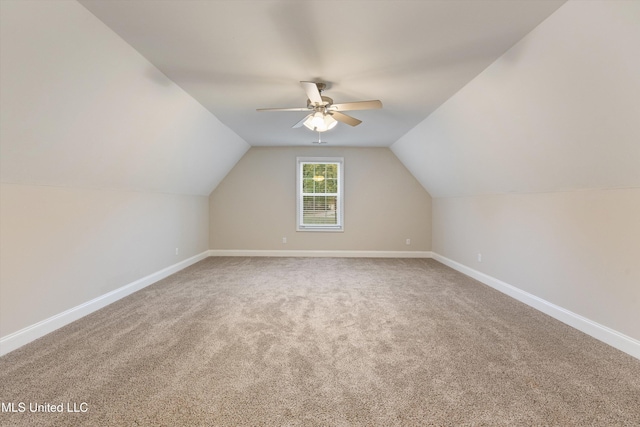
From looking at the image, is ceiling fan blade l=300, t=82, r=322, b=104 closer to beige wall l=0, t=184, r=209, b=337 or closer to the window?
beige wall l=0, t=184, r=209, b=337

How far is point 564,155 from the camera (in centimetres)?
272

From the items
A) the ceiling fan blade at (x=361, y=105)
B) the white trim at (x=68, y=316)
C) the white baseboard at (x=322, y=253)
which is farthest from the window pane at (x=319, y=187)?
the ceiling fan blade at (x=361, y=105)

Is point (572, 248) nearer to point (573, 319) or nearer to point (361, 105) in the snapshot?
point (573, 319)

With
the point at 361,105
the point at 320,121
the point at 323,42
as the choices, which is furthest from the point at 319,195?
the point at 323,42

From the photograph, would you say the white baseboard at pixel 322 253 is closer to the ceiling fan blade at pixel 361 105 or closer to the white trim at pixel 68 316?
the white trim at pixel 68 316

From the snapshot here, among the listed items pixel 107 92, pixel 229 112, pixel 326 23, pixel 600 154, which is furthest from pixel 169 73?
pixel 600 154

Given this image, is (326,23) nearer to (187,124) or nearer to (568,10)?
(568,10)

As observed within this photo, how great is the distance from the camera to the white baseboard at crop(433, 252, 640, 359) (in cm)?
239

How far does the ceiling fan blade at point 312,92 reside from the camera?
2.56 m

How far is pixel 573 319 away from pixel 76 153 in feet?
15.9

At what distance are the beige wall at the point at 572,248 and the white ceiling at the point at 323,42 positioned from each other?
1580 millimetres

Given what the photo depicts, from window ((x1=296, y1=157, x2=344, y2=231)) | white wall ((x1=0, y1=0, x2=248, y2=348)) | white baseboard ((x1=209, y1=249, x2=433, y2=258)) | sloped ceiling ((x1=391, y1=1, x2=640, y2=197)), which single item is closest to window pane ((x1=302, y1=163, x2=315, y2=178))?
window ((x1=296, y1=157, x2=344, y2=231))

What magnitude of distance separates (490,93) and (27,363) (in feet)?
14.5

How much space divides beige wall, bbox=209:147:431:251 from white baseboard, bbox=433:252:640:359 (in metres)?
2.36
